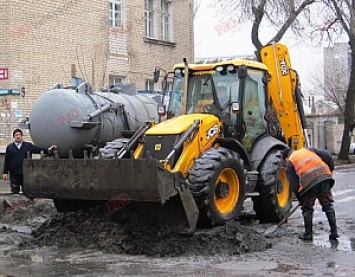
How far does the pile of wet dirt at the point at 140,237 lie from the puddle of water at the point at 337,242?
84 centimetres

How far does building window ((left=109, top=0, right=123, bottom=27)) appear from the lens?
23.5 meters

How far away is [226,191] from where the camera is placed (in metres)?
10.5

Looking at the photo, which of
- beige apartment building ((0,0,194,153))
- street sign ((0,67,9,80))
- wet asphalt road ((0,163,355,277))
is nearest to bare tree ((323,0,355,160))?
beige apartment building ((0,0,194,153))

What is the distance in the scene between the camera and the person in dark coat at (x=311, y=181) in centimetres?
1013

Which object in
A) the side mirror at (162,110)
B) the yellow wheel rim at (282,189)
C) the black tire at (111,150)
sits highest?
the side mirror at (162,110)

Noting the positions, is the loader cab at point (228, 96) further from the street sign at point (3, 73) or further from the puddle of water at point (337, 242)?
the street sign at point (3, 73)

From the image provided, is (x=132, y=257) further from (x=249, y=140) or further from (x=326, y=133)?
(x=326, y=133)

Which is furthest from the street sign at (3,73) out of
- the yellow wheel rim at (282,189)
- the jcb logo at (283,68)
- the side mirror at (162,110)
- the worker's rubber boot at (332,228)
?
the worker's rubber boot at (332,228)

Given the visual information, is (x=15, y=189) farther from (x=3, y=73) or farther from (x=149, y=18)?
(x=149, y=18)

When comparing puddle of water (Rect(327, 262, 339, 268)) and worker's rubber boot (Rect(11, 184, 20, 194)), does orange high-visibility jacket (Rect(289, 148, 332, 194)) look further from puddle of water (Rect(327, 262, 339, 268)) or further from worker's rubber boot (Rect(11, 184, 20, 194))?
worker's rubber boot (Rect(11, 184, 20, 194))

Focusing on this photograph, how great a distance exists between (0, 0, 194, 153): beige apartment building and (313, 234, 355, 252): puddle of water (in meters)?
11.0

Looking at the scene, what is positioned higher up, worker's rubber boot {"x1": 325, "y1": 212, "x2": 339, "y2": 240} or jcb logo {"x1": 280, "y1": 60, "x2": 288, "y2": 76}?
jcb logo {"x1": 280, "y1": 60, "x2": 288, "y2": 76}

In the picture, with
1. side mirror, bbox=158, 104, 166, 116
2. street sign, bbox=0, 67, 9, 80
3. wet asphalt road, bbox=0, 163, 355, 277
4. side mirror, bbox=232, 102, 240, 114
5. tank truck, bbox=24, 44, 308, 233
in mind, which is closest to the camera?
wet asphalt road, bbox=0, 163, 355, 277

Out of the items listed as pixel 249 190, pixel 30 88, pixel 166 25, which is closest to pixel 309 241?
pixel 249 190
